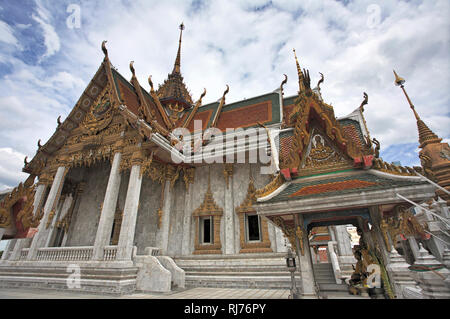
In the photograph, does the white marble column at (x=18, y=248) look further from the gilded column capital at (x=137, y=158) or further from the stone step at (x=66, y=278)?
the gilded column capital at (x=137, y=158)

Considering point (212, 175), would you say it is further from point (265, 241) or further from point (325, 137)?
point (325, 137)

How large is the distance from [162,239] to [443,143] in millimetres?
17342

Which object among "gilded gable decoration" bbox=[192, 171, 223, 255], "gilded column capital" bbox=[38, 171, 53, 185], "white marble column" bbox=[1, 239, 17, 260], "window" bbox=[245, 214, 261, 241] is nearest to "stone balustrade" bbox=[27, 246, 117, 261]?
"white marble column" bbox=[1, 239, 17, 260]

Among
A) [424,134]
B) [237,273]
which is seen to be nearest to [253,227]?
[237,273]

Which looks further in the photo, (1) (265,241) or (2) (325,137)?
(1) (265,241)

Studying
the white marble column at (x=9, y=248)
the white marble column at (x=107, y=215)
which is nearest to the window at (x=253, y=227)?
the white marble column at (x=107, y=215)

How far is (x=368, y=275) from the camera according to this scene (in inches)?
143

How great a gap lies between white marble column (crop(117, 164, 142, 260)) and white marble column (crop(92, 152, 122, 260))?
2.23ft

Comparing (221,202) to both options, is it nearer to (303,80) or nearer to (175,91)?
(303,80)

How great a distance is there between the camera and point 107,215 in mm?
7488

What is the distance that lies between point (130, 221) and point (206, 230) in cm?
336

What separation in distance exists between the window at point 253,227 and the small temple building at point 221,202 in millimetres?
55

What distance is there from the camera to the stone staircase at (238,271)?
7.31 metres
